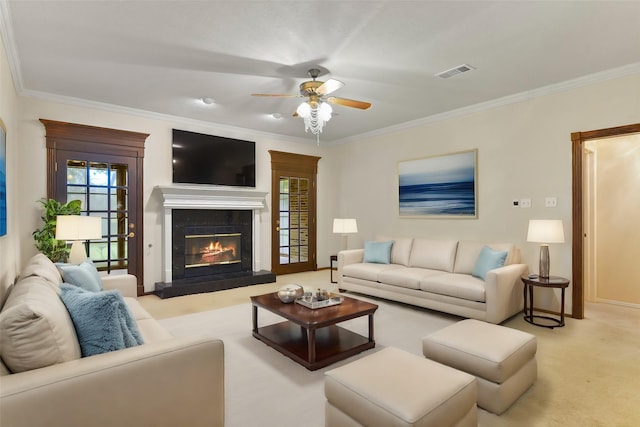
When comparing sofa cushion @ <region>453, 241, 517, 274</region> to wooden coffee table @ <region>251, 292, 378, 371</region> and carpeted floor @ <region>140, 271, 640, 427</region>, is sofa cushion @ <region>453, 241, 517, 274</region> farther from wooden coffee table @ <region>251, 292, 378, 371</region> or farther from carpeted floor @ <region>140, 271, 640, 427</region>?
wooden coffee table @ <region>251, 292, 378, 371</region>

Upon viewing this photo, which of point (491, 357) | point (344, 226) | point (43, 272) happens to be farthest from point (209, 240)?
point (491, 357)

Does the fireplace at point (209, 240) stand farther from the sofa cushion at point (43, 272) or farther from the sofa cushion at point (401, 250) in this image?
the sofa cushion at point (43, 272)

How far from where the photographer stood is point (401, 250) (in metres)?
5.29

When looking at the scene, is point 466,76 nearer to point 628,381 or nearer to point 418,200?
point 418,200

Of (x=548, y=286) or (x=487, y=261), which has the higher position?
(x=487, y=261)

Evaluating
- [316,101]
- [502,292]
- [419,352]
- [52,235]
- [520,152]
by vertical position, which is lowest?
[419,352]

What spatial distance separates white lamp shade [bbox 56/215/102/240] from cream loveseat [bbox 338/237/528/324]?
3274 millimetres

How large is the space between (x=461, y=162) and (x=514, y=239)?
1296 mm

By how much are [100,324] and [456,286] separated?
3438mm

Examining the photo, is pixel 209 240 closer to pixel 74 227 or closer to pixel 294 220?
pixel 294 220

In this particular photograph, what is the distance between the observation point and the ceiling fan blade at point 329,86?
3170 millimetres

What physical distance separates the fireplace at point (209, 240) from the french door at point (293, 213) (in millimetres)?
470

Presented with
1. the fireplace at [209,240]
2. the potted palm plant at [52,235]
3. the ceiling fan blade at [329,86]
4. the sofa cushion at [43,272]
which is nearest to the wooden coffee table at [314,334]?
the sofa cushion at [43,272]

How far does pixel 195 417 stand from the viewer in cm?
164
